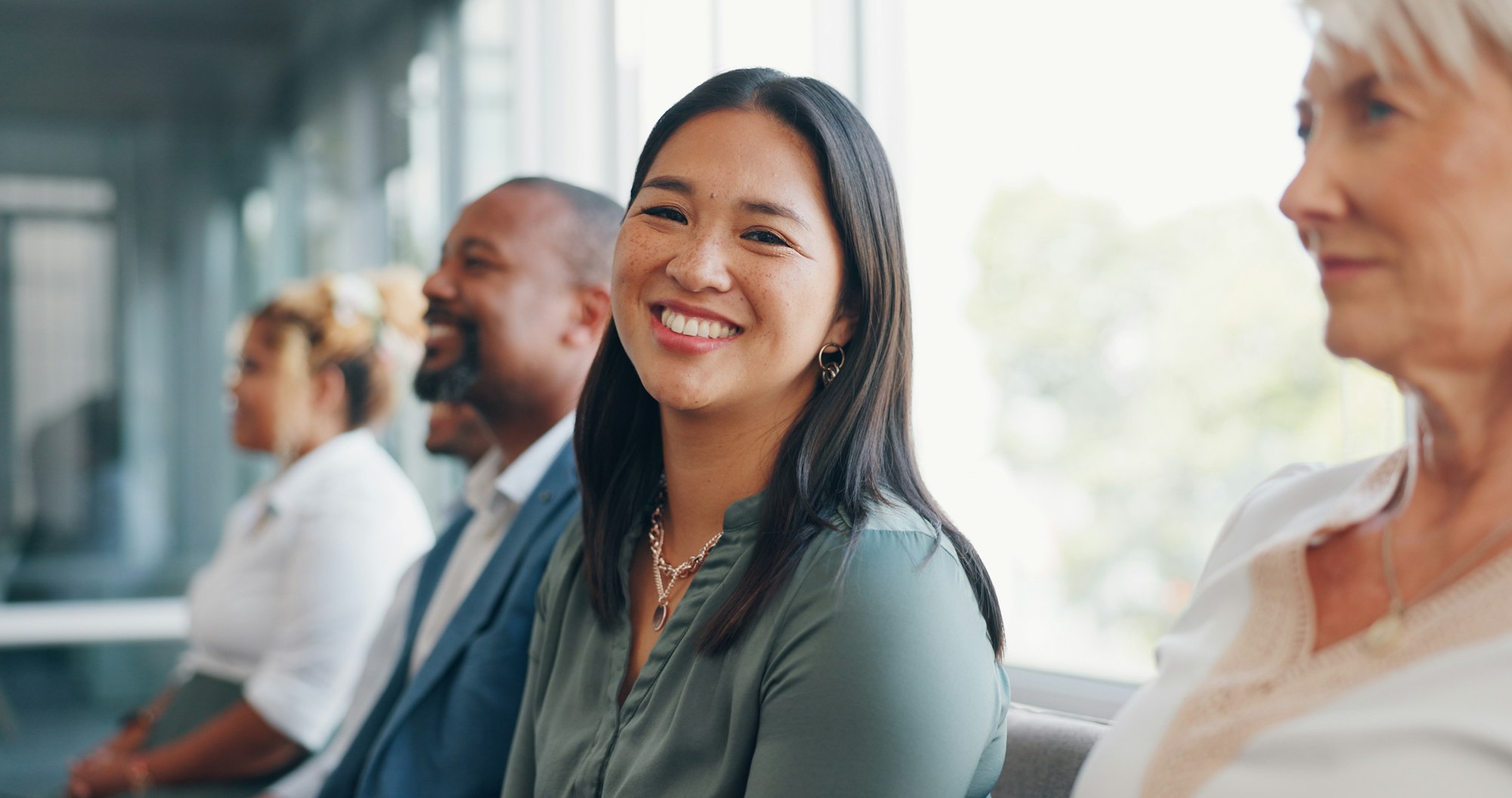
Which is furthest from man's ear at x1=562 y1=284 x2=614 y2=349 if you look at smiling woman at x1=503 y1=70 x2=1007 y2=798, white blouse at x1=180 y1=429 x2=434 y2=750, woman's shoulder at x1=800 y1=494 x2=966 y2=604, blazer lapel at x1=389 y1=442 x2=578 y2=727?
woman's shoulder at x1=800 y1=494 x2=966 y2=604

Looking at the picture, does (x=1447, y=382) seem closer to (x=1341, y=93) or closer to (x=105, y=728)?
(x=1341, y=93)

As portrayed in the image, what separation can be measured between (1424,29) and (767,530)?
75 centimetres

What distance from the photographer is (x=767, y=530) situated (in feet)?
4.18

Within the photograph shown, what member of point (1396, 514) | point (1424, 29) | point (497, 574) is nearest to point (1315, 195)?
point (1424, 29)

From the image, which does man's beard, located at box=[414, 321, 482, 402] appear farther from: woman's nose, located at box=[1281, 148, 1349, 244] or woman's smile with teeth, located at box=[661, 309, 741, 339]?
woman's nose, located at box=[1281, 148, 1349, 244]

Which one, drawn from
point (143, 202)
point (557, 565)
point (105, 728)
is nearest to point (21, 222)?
point (143, 202)

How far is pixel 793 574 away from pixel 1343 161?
0.63 metres

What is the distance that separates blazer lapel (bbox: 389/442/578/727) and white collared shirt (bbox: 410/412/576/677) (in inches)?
1.5

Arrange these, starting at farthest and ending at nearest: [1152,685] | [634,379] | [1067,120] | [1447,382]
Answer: [1067,120], [634,379], [1152,685], [1447,382]

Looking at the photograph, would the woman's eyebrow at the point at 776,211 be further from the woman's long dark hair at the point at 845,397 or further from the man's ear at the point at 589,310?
the man's ear at the point at 589,310

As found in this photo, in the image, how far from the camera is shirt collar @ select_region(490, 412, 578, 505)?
1.94 metres

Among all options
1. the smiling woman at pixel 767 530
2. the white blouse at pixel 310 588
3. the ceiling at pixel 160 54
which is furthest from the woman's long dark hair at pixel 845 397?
the ceiling at pixel 160 54

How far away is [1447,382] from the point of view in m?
0.77

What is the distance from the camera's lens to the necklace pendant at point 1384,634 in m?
0.77
